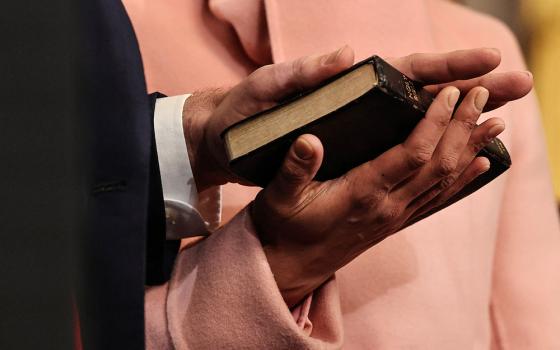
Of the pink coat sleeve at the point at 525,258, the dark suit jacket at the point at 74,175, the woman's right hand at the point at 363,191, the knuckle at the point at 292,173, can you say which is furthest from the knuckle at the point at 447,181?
the pink coat sleeve at the point at 525,258

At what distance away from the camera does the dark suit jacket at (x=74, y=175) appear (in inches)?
22.7

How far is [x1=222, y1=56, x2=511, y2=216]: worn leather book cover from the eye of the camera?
19.7 inches

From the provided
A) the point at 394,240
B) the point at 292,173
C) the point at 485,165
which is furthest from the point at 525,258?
the point at 292,173

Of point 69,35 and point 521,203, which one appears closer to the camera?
point 69,35

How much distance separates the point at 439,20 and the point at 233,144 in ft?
1.46

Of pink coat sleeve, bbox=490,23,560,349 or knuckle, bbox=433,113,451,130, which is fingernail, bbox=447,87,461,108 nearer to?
knuckle, bbox=433,113,451,130

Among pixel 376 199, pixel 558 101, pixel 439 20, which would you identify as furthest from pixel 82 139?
pixel 558 101

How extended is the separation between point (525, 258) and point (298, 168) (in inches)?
16.6

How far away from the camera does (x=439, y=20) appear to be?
0.90 meters

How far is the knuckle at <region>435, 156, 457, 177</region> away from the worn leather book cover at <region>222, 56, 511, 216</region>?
3 cm

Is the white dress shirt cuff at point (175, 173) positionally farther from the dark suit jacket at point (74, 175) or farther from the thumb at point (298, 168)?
the thumb at point (298, 168)

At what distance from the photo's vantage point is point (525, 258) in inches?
33.7

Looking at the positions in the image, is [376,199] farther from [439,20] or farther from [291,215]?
[439,20]

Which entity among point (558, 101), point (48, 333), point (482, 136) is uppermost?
point (482, 136)
